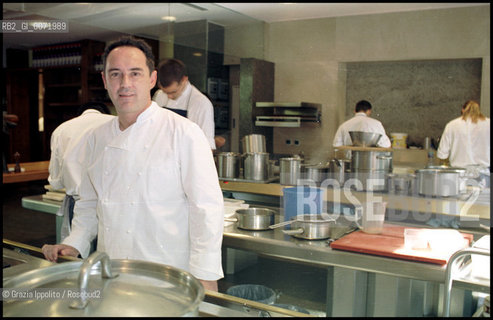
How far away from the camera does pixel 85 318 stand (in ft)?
2.13

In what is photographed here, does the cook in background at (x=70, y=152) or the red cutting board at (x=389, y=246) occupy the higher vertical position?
the cook in background at (x=70, y=152)

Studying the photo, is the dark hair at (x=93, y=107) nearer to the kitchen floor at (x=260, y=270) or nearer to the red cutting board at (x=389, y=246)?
the kitchen floor at (x=260, y=270)

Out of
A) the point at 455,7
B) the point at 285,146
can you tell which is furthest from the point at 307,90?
the point at 455,7

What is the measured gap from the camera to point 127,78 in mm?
1287

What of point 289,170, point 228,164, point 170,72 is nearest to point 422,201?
point 289,170

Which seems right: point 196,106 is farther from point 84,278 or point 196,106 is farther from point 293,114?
point 84,278

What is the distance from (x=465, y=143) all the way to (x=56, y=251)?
1228mm

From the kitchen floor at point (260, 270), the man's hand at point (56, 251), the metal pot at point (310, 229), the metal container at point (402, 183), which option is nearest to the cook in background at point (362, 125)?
the metal container at point (402, 183)

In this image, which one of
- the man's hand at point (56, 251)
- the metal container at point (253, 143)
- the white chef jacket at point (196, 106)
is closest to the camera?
the man's hand at point (56, 251)

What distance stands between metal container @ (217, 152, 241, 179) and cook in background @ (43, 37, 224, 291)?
77 centimetres

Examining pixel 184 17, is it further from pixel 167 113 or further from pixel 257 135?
pixel 167 113

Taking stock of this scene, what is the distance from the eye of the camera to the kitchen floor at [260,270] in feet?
5.53

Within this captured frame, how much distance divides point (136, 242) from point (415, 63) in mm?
1024

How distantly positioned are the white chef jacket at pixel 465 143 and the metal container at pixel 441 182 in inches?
1.6
